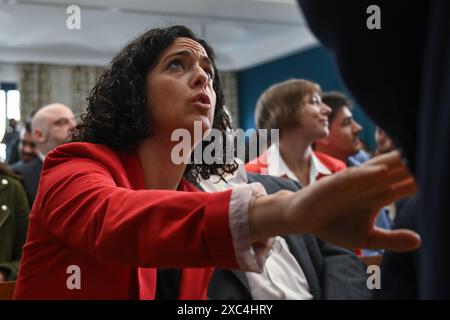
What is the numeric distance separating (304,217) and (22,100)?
7385 millimetres

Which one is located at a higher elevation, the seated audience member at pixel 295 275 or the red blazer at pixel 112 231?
the red blazer at pixel 112 231

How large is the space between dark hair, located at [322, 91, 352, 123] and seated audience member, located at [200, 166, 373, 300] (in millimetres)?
1572

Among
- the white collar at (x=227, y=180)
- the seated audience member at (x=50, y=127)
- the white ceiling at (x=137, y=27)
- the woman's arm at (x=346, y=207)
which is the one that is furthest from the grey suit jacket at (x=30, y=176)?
the white ceiling at (x=137, y=27)

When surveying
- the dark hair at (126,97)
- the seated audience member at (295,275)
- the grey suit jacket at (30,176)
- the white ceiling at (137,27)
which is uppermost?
the white ceiling at (137,27)

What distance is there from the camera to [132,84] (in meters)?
1.02

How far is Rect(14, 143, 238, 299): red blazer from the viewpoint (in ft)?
1.79

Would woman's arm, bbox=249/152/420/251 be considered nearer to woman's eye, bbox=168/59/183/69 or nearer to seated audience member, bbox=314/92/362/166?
woman's eye, bbox=168/59/183/69

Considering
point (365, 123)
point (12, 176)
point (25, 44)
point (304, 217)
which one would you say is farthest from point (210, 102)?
point (25, 44)

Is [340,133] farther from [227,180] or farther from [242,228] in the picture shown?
[242,228]

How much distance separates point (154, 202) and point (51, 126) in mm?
2254

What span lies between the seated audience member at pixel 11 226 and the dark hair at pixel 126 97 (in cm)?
64

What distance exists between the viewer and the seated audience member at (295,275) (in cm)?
141

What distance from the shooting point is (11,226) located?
5.33 ft

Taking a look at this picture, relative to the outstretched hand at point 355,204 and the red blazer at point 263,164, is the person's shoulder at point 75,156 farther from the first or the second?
the red blazer at point 263,164
